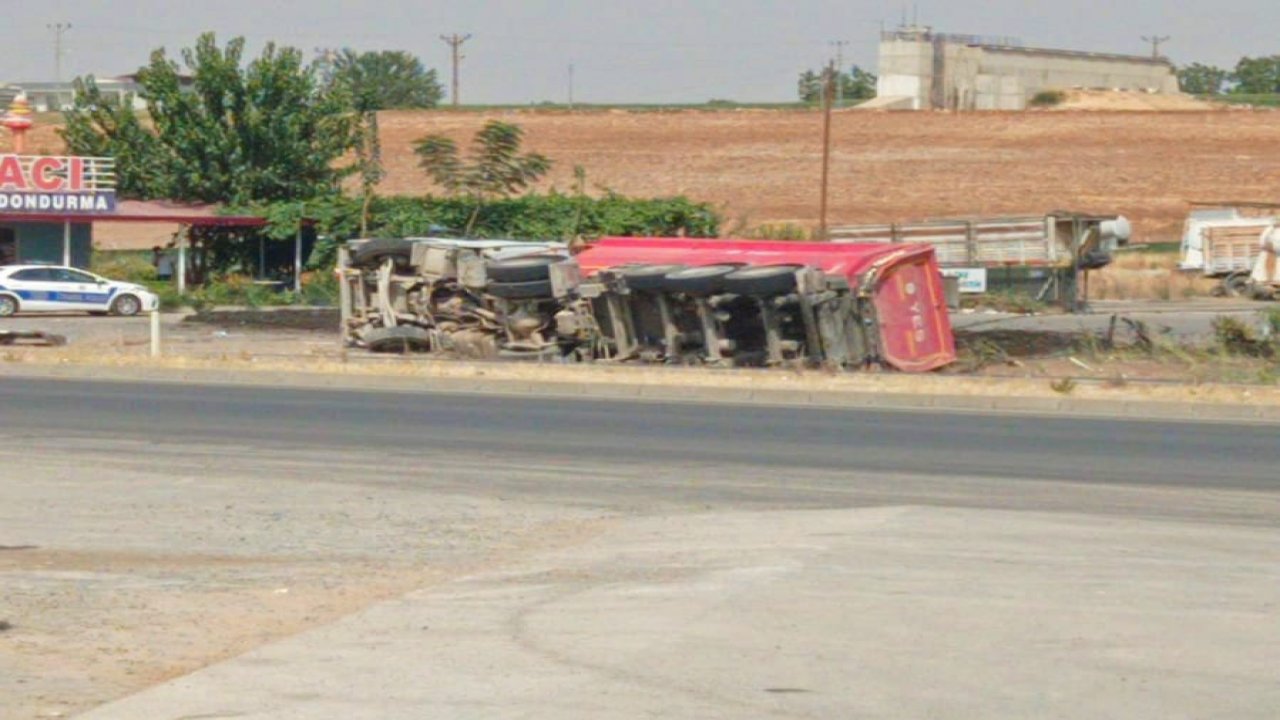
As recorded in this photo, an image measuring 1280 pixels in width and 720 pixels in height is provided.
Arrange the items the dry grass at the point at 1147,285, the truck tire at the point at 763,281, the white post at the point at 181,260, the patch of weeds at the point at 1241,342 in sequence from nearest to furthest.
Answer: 1. the truck tire at the point at 763,281
2. the patch of weeds at the point at 1241,342
3. the white post at the point at 181,260
4. the dry grass at the point at 1147,285

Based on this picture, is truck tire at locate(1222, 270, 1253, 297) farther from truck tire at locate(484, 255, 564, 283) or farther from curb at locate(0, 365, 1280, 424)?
curb at locate(0, 365, 1280, 424)

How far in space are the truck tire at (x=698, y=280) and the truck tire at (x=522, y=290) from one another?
2301 mm

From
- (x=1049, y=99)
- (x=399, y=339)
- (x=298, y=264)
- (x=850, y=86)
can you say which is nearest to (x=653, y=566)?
(x=399, y=339)

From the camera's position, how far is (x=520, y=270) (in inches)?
1069

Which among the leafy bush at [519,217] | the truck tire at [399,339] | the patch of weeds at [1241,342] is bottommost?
the truck tire at [399,339]

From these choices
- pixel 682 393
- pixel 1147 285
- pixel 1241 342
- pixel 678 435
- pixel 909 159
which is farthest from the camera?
pixel 909 159

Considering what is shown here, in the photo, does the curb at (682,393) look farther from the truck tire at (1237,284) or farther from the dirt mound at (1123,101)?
the dirt mound at (1123,101)

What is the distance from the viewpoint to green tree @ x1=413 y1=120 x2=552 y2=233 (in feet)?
136

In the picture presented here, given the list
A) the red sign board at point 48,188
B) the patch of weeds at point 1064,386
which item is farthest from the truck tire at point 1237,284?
the red sign board at point 48,188

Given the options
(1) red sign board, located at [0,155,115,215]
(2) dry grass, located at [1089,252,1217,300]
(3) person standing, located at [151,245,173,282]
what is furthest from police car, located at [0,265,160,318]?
(2) dry grass, located at [1089,252,1217,300]

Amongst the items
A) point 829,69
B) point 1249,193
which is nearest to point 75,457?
point 829,69

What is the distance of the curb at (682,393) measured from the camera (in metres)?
20.6

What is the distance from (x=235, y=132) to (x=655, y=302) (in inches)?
1303

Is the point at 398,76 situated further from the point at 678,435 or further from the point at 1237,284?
the point at 678,435
